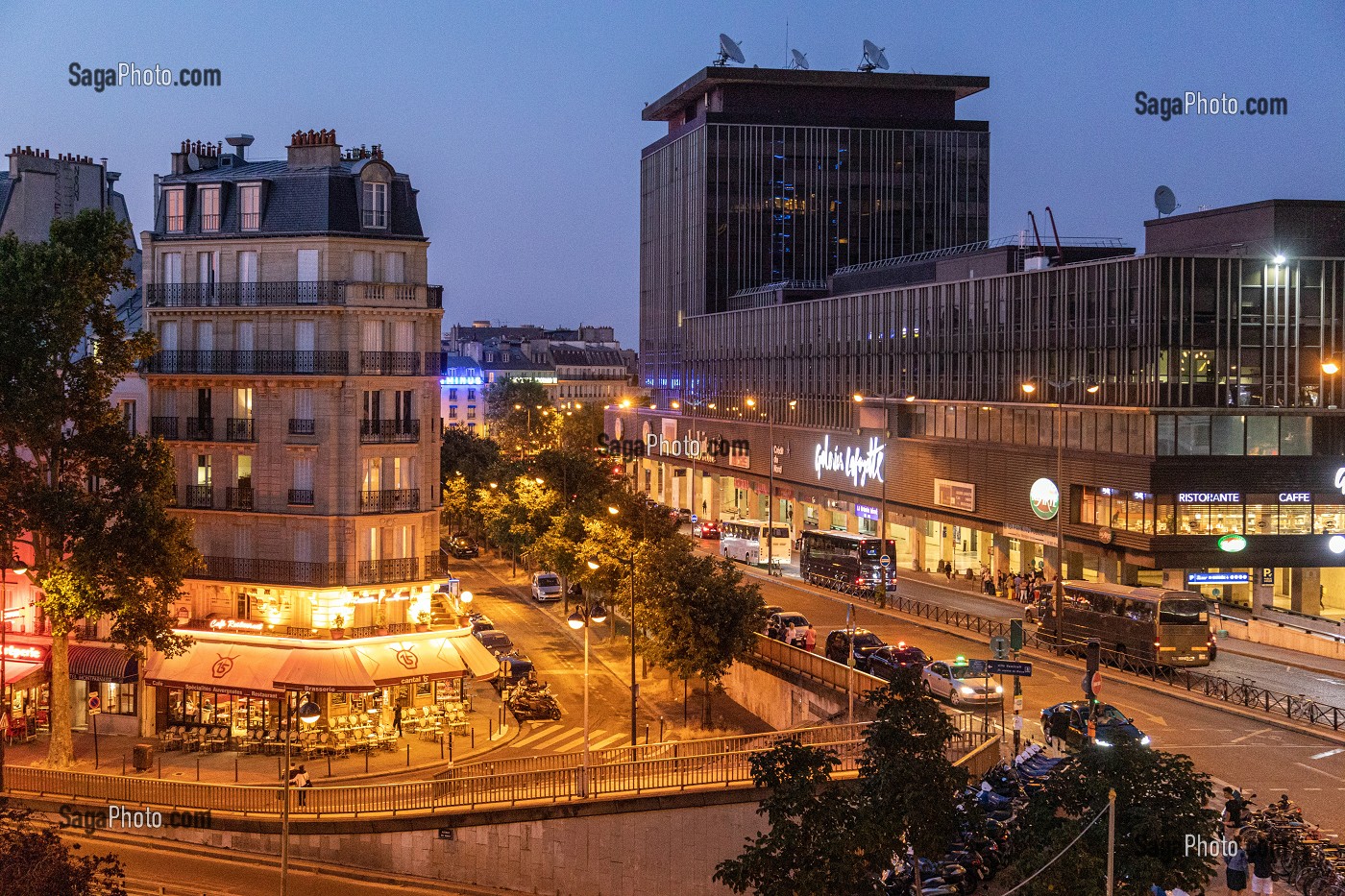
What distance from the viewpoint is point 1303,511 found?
65250 mm

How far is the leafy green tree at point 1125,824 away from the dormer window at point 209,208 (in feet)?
119

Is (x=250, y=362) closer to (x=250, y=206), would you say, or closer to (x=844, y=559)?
(x=250, y=206)

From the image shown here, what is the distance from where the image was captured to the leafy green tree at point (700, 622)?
4953 cm

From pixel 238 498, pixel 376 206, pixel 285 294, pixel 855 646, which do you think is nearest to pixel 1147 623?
pixel 855 646

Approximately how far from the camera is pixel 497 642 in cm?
5953

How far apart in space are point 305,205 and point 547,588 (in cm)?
3308

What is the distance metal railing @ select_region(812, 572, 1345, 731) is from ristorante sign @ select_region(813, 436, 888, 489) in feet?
70.8

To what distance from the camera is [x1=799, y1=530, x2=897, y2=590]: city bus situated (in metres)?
73.0

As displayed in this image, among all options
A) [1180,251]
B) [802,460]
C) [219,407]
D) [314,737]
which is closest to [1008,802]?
[314,737]

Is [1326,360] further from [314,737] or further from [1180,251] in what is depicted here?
[314,737]

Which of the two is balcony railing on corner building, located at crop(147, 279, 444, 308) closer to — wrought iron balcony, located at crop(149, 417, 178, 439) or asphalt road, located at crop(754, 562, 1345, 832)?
wrought iron balcony, located at crop(149, 417, 178, 439)

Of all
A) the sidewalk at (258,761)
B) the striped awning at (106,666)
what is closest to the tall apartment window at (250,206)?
the striped awning at (106,666)

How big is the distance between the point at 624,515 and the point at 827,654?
1597cm

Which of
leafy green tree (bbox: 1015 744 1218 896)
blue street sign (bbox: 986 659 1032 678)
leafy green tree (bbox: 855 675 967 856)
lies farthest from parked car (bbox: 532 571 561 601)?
leafy green tree (bbox: 1015 744 1218 896)
